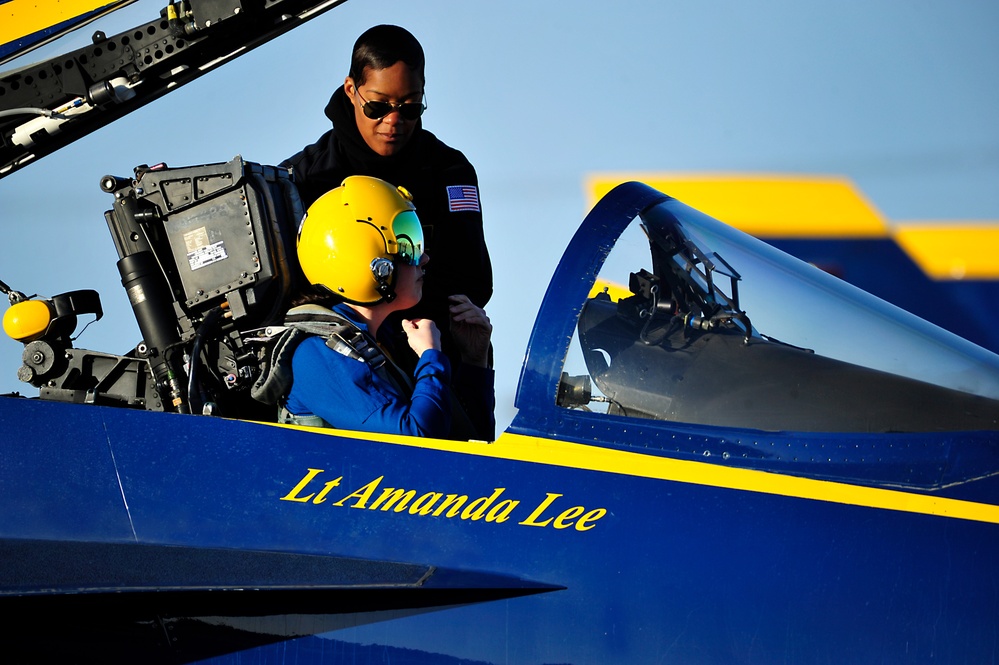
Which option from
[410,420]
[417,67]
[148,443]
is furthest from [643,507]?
[417,67]

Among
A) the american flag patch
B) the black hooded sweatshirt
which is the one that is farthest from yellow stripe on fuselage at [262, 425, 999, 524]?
the american flag patch

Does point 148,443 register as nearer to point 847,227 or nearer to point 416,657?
point 416,657

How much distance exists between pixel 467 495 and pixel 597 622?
1.15 feet

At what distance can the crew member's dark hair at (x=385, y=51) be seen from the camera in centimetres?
269

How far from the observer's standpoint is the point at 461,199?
3.06 metres

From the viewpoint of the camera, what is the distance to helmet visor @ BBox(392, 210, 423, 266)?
2244 millimetres

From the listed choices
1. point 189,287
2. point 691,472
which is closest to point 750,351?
point 691,472

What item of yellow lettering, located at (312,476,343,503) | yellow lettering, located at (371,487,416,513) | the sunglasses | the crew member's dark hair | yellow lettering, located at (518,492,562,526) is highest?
the crew member's dark hair

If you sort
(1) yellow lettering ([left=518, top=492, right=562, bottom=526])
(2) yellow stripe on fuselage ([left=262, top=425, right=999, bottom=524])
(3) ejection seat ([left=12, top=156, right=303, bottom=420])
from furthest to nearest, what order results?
(3) ejection seat ([left=12, top=156, right=303, bottom=420])
(1) yellow lettering ([left=518, top=492, right=562, bottom=526])
(2) yellow stripe on fuselage ([left=262, top=425, right=999, bottom=524])

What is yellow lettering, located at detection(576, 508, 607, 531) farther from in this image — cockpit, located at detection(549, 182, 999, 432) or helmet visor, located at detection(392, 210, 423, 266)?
helmet visor, located at detection(392, 210, 423, 266)

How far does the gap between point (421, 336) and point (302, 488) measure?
453 mm

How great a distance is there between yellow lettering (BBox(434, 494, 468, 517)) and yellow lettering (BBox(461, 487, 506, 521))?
0.02 metres

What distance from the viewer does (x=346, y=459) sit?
201 cm

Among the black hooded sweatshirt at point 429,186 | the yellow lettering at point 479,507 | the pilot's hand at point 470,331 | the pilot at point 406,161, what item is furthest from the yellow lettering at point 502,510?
the black hooded sweatshirt at point 429,186
